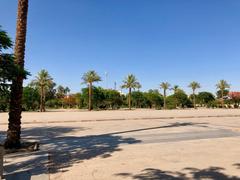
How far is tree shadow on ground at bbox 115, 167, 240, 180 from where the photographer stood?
7.15m

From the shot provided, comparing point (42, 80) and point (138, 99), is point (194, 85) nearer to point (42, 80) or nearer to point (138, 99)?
point (138, 99)

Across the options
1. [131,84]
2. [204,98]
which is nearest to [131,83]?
[131,84]

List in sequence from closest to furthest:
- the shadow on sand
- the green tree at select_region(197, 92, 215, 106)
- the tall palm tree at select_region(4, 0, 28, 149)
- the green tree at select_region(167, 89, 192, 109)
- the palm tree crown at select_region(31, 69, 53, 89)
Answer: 1. the shadow on sand
2. the tall palm tree at select_region(4, 0, 28, 149)
3. the palm tree crown at select_region(31, 69, 53, 89)
4. the green tree at select_region(167, 89, 192, 109)
5. the green tree at select_region(197, 92, 215, 106)

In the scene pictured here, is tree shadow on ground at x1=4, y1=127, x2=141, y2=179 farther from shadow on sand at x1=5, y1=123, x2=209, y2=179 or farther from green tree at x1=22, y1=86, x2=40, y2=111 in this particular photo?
green tree at x1=22, y1=86, x2=40, y2=111

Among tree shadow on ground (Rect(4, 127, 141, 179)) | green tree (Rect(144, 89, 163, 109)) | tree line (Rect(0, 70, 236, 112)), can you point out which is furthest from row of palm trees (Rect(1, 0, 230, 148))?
green tree (Rect(144, 89, 163, 109))

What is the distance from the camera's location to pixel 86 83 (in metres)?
73.2

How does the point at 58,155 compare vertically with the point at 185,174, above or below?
above

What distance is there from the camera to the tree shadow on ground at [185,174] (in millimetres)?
7148

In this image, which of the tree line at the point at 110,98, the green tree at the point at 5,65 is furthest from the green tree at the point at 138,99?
the green tree at the point at 5,65

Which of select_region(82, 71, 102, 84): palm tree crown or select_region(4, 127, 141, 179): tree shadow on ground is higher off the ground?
select_region(82, 71, 102, 84): palm tree crown

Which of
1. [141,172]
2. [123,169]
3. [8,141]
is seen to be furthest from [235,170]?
[8,141]

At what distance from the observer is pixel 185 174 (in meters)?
7.50

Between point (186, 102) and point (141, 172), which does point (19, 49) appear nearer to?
point (141, 172)

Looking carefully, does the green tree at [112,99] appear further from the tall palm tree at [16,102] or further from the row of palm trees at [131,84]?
the tall palm tree at [16,102]
